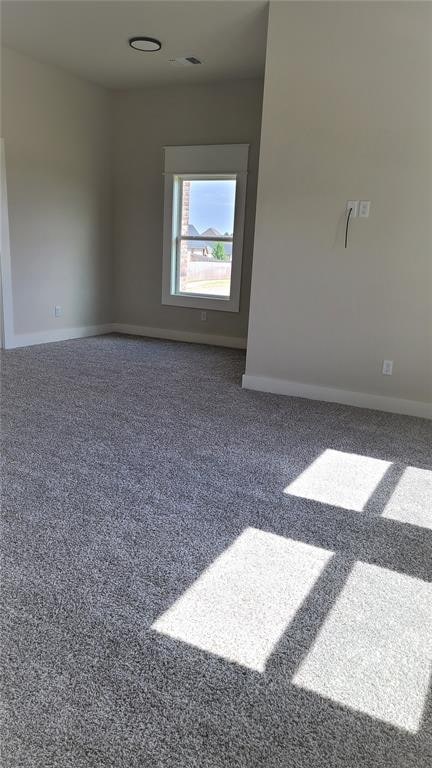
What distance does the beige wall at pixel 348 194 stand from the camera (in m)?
3.20

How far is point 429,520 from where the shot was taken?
2096 mm

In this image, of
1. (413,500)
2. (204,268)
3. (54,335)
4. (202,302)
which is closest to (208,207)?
(204,268)

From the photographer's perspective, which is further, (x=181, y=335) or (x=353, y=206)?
(x=181, y=335)

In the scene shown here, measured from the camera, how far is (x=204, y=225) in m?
5.60

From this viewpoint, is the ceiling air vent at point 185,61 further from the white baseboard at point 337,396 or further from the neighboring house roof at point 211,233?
the white baseboard at point 337,396

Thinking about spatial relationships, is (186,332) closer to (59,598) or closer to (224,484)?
(224,484)

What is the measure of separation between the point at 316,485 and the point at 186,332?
379cm

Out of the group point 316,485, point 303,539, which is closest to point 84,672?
point 303,539

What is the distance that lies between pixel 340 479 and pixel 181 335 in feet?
12.4

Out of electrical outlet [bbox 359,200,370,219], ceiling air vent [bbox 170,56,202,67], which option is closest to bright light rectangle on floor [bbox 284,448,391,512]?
electrical outlet [bbox 359,200,370,219]

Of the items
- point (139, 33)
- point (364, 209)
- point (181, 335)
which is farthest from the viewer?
point (181, 335)

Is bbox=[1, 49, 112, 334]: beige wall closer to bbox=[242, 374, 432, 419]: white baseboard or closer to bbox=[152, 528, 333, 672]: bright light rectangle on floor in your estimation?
bbox=[242, 374, 432, 419]: white baseboard

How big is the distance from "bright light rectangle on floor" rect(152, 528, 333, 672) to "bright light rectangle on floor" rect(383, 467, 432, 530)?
0.49 metres

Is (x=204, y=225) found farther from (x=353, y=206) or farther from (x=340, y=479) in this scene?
(x=340, y=479)
